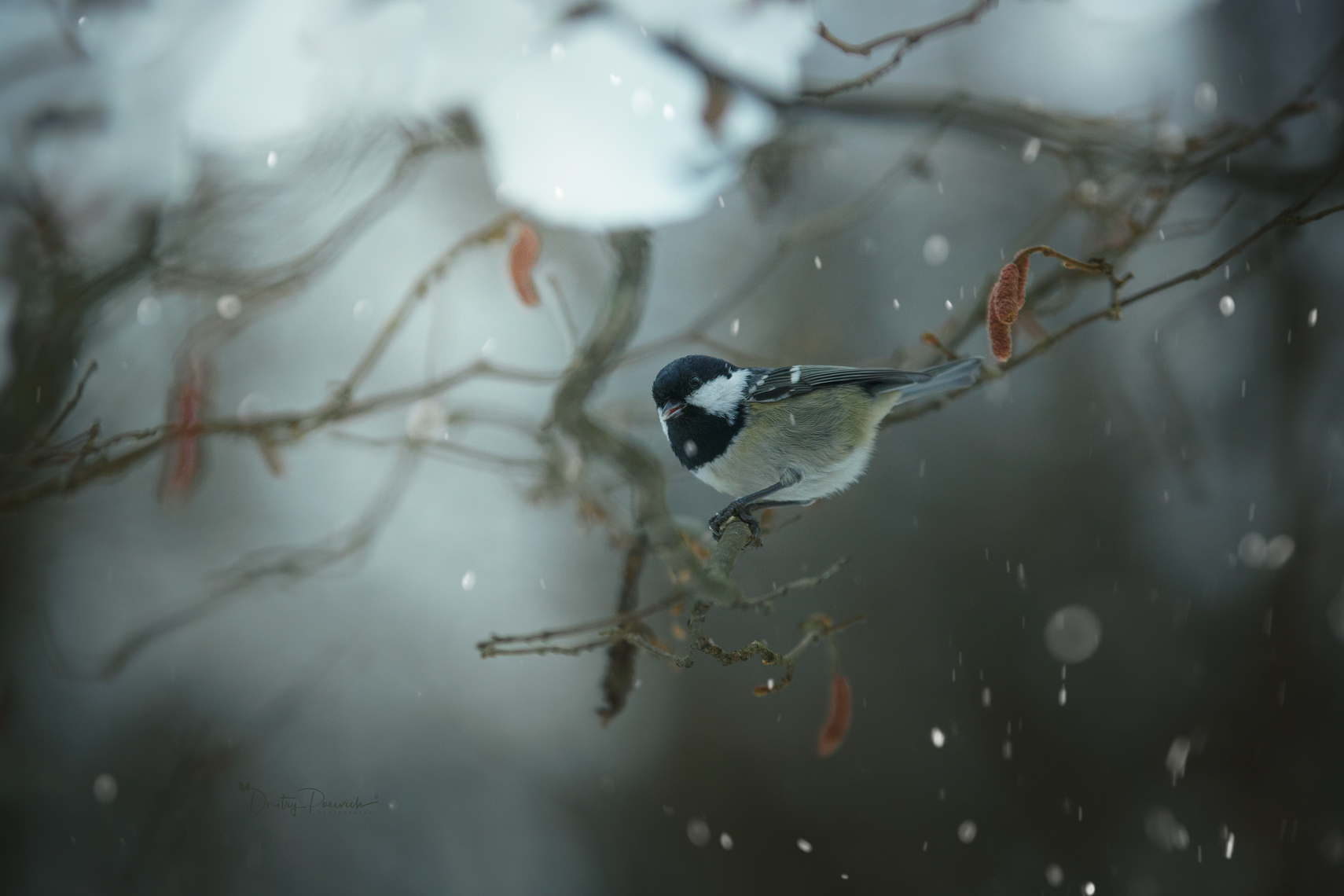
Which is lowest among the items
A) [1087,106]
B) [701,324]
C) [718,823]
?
[718,823]

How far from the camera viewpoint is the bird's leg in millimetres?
842

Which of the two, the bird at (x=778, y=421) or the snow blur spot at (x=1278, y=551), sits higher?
the bird at (x=778, y=421)

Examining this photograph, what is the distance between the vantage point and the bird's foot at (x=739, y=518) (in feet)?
2.83

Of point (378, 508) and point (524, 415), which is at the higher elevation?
point (524, 415)

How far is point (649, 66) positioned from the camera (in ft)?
4.88

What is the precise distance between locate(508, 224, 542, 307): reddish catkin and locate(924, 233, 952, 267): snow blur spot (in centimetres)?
121

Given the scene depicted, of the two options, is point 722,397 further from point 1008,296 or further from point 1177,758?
point 1177,758

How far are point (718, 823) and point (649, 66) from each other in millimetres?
1888

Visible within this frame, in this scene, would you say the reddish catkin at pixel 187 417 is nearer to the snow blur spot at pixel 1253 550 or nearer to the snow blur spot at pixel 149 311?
the snow blur spot at pixel 149 311

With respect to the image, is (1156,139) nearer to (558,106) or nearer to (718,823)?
(558,106)

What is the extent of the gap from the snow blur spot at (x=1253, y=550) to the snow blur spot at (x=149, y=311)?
2569 mm

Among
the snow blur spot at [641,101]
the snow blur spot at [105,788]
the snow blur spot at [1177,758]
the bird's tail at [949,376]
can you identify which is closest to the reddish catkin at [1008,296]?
the bird's tail at [949,376]

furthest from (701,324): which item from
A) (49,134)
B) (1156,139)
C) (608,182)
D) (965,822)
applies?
(965,822)

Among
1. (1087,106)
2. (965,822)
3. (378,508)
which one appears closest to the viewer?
(1087,106)
